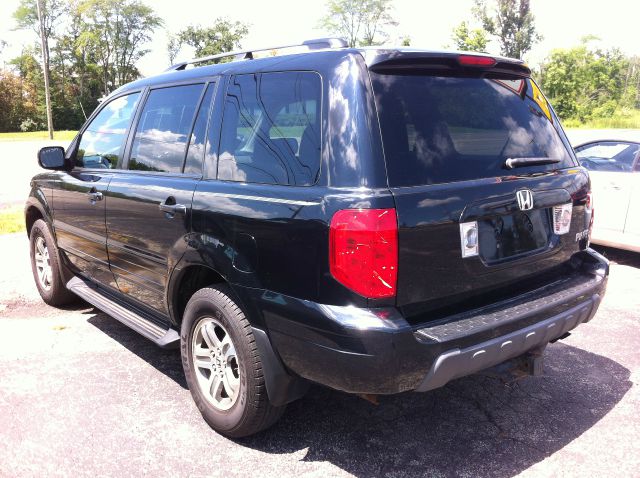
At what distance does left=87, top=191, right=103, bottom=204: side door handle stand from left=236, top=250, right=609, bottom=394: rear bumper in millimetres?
1845

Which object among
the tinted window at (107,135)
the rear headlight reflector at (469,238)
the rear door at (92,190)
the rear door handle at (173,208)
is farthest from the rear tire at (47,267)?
the rear headlight reflector at (469,238)

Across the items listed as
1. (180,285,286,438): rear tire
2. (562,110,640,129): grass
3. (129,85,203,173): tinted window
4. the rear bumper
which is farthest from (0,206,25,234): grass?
(562,110,640,129): grass

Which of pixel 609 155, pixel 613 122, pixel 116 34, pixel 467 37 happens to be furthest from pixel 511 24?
pixel 609 155

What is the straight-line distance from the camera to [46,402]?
342 cm

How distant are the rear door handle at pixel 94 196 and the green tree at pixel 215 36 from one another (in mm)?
64157

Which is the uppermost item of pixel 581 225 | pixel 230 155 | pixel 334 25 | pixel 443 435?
pixel 334 25

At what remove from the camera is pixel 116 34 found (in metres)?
63.3

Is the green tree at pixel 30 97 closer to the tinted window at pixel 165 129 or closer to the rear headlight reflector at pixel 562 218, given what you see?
the tinted window at pixel 165 129

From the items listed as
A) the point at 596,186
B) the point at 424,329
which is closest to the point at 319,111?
the point at 424,329

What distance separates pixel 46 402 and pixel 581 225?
326 cm

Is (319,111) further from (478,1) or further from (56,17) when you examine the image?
(56,17)

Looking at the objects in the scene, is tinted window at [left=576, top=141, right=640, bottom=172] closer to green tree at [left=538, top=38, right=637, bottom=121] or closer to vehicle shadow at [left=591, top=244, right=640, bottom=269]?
vehicle shadow at [left=591, top=244, right=640, bottom=269]

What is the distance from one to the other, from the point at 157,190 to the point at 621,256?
603cm

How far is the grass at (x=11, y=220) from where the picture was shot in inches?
342
